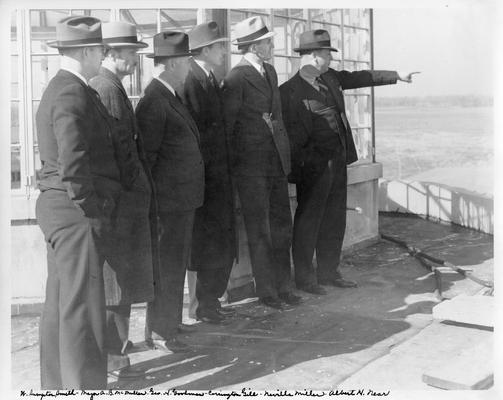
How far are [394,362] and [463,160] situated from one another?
20.6 ft

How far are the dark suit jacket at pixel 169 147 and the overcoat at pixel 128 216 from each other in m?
0.33

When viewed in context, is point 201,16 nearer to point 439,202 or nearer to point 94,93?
point 94,93

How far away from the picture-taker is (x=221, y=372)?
4.06m

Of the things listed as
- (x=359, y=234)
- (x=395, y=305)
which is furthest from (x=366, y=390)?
(x=359, y=234)

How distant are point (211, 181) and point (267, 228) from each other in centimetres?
65

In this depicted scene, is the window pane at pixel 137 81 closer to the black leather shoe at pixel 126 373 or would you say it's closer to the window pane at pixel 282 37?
the window pane at pixel 282 37

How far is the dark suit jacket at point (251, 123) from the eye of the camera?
16.6ft

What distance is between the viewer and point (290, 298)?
5422 millimetres

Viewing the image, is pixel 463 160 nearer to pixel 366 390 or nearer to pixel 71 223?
pixel 366 390

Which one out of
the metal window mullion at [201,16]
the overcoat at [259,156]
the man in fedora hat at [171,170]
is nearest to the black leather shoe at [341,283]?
the overcoat at [259,156]

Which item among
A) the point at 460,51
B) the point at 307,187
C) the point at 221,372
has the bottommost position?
the point at 221,372

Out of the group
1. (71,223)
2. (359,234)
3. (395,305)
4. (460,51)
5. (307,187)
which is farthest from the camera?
(359,234)

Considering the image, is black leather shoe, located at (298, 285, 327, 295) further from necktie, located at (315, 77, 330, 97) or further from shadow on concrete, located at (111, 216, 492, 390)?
necktie, located at (315, 77, 330, 97)

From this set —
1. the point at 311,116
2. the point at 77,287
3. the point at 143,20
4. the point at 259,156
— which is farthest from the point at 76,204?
the point at 143,20
